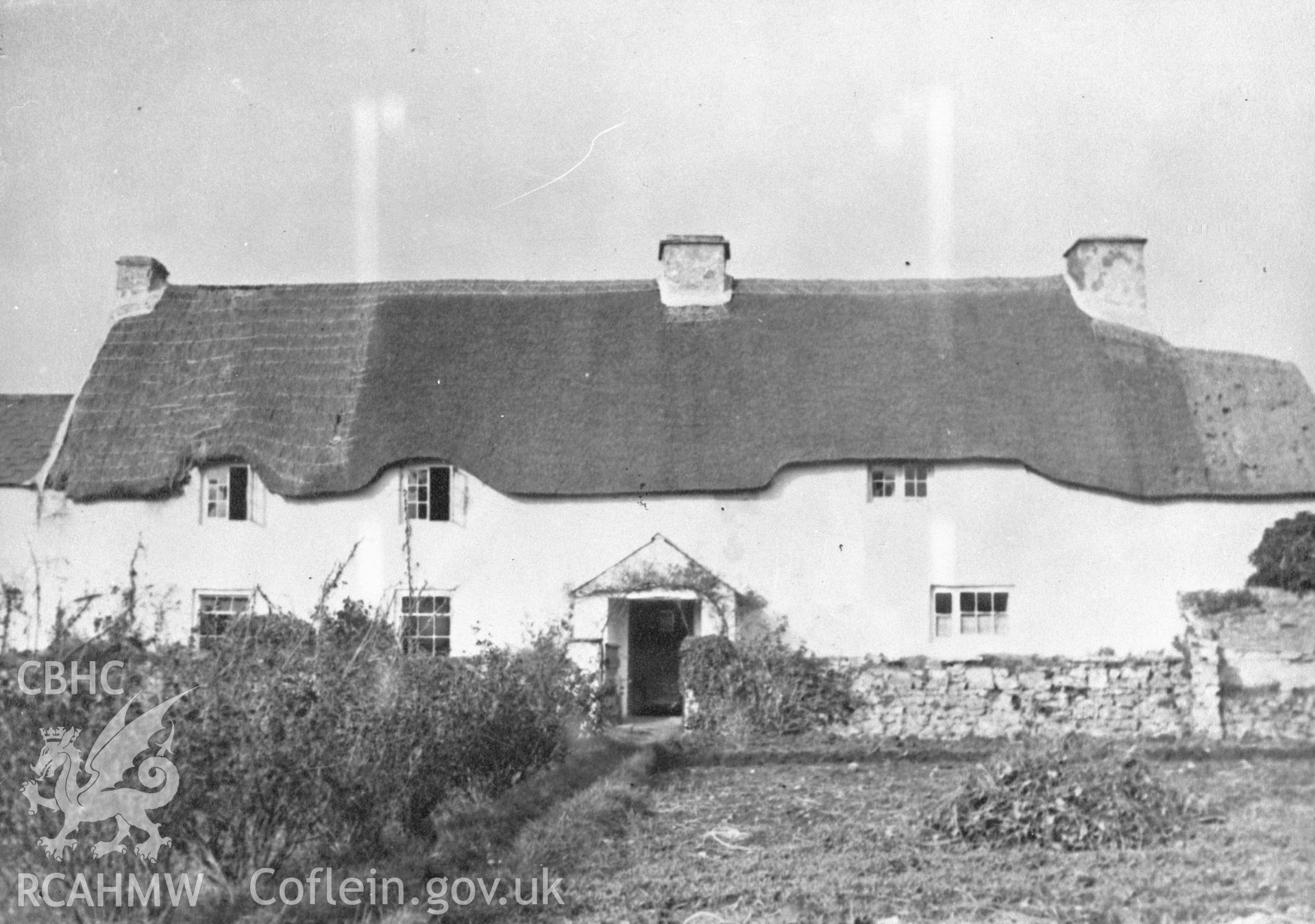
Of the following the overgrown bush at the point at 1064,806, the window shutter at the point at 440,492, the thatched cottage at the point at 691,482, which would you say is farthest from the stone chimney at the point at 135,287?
the overgrown bush at the point at 1064,806

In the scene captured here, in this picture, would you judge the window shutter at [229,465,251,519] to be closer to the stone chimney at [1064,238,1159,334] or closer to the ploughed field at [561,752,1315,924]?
the ploughed field at [561,752,1315,924]

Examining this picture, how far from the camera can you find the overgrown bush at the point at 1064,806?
911cm

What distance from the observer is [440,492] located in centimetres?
1969

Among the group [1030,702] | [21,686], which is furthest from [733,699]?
[21,686]

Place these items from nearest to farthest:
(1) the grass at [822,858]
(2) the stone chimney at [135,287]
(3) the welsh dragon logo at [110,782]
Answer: (3) the welsh dragon logo at [110,782] → (1) the grass at [822,858] → (2) the stone chimney at [135,287]

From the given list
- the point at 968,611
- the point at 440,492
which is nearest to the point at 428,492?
the point at 440,492

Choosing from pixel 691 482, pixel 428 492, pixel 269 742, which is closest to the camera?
pixel 269 742

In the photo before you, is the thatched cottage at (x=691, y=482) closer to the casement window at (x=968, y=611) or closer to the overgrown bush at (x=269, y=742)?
the casement window at (x=968, y=611)

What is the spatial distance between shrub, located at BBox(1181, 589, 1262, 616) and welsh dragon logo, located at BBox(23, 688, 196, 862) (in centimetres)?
1544

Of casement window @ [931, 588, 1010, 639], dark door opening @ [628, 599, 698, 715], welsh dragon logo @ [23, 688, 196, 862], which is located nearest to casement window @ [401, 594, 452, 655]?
dark door opening @ [628, 599, 698, 715]

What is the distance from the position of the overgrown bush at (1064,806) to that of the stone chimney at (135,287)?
18177 millimetres

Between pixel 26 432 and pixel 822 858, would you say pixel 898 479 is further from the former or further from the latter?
pixel 26 432

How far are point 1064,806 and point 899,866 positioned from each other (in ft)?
5.91

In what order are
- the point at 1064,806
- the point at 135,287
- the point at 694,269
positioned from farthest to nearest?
1. the point at 135,287
2. the point at 694,269
3. the point at 1064,806
